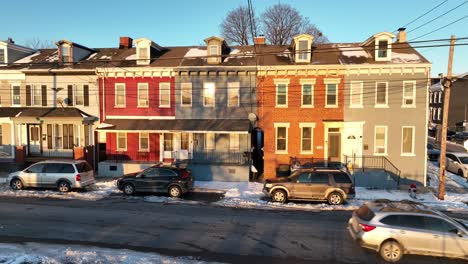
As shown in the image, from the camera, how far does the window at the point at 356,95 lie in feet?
70.2

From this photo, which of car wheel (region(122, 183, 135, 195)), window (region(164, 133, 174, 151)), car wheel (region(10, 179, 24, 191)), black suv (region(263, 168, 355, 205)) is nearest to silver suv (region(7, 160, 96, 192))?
car wheel (region(10, 179, 24, 191))

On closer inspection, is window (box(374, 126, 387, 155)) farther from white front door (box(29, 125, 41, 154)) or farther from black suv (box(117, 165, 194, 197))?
white front door (box(29, 125, 41, 154))

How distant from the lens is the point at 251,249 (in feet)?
32.1

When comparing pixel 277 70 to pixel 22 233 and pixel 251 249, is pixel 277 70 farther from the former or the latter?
pixel 22 233

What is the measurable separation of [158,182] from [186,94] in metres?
7.93

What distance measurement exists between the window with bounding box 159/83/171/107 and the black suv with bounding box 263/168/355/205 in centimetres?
1052

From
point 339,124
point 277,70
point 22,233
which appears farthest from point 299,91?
point 22,233

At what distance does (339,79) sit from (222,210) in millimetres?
12114

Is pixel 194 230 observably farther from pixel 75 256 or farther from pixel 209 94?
pixel 209 94

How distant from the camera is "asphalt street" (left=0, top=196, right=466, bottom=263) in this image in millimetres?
9516

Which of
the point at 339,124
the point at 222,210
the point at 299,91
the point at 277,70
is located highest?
the point at 277,70

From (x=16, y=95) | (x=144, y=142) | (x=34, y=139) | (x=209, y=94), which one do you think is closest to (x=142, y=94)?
(x=144, y=142)

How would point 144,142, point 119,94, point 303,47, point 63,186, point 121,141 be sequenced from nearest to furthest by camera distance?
point 63,186 → point 303,47 → point 119,94 → point 144,142 → point 121,141

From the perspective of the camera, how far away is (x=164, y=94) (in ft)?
76.1
